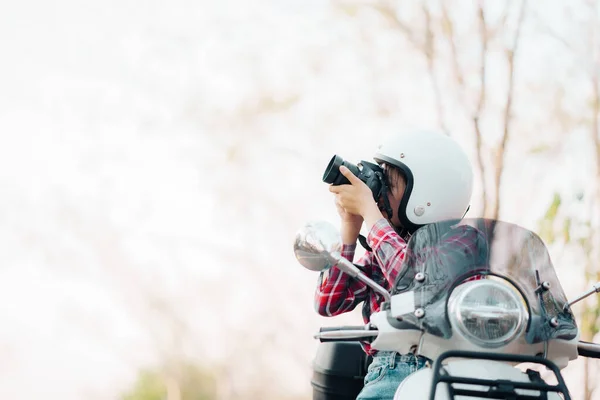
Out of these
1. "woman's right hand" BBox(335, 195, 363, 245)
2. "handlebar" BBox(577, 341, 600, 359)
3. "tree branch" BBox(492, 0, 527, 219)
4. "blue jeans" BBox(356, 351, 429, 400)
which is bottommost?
"blue jeans" BBox(356, 351, 429, 400)

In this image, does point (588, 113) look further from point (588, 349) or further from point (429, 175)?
point (588, 349)

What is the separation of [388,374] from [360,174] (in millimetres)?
485

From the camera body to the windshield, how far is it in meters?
0.44

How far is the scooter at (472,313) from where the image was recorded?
1.17 m

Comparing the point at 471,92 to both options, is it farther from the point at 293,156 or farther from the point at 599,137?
the point at 293,156

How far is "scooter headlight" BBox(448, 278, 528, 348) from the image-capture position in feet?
3.85

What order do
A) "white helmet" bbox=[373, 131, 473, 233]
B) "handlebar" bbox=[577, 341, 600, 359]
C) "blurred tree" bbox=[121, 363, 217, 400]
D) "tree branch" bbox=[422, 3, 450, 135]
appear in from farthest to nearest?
1. "blurred tree" bbox=[121, 363, 217, 400]
2. "tree branch" bbox=[422, 3, 450, 135]
3. "white helmet" bbox=[373, 131, 473, 233]
4. "handlebar" bbox=[577, 341, 600, 359]

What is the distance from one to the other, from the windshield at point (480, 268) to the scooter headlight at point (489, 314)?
1.5 inches

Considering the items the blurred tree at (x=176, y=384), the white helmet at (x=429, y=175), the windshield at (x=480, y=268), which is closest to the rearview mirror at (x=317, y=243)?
the windshield at (x=480, y=268)

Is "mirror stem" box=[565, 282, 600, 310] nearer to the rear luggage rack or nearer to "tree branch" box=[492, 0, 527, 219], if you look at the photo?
the rear luggage rack

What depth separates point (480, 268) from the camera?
1257 mm

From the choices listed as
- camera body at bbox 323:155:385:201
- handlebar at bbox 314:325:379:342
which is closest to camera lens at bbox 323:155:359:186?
camera body at bbox 323:155:385:201

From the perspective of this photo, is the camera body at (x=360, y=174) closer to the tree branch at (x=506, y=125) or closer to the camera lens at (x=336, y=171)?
the camera lens at (x=336, y=171)

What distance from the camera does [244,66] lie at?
5.14m
